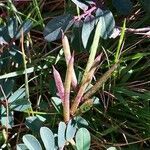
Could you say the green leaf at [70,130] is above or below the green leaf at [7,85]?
below

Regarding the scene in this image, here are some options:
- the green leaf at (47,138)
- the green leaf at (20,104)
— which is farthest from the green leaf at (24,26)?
the green leaf at (47,138)

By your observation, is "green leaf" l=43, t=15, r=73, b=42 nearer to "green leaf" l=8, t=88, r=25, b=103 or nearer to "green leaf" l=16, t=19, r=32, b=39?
"green leaf" l=16, t=19, r=32, b=39

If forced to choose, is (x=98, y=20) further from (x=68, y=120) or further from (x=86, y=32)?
(x=68, y=120)

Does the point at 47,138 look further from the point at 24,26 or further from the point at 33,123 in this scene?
the point at 24,26

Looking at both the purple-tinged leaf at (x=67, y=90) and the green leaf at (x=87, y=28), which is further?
the green leaf at (x=87, y=28)

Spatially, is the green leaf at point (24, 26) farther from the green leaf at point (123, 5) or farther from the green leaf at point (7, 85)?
the green leaf at point (123, 5)

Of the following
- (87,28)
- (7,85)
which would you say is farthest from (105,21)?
(7,85)

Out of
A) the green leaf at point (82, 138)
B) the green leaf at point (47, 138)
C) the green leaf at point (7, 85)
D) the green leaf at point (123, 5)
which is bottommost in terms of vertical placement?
the green leaf at point (82, 138)
